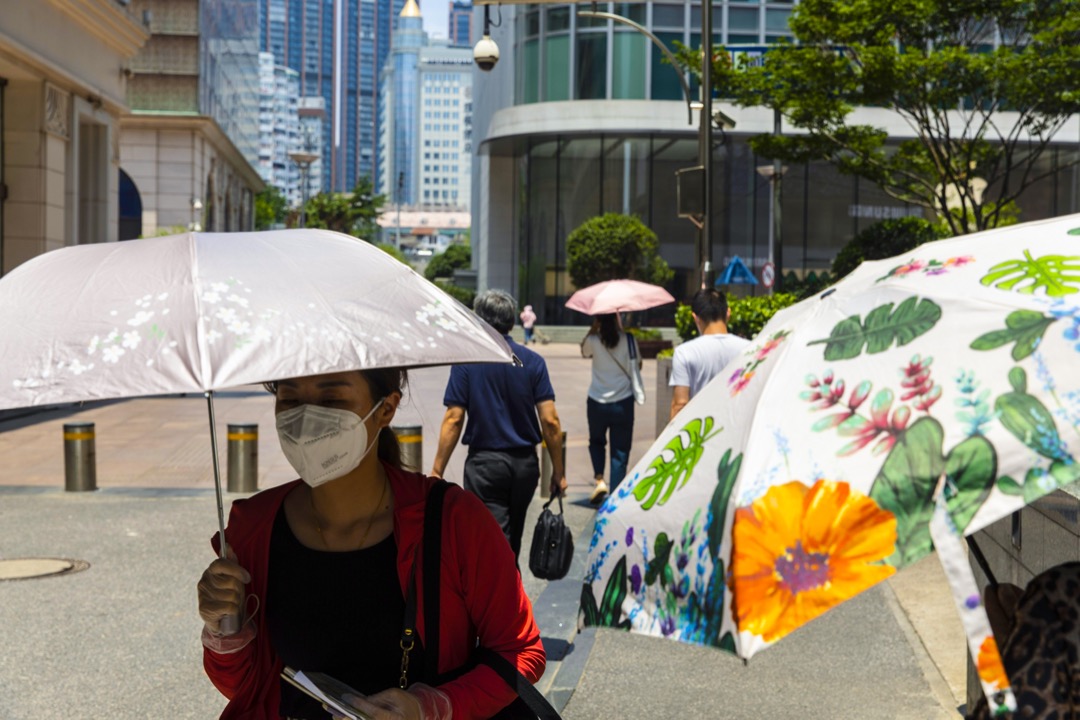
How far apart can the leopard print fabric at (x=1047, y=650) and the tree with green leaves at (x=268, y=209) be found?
9170 centimetres

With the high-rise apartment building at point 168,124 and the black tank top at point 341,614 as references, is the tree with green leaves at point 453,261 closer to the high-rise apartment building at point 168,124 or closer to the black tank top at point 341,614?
the high-rise apartment building at point 168,124

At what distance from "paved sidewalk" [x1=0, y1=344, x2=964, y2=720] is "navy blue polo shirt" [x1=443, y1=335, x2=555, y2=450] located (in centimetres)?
48

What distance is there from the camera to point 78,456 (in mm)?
12523

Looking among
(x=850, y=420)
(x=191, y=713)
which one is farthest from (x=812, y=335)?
(x=191, y=713)

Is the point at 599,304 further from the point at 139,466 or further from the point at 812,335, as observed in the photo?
the point at 812,335

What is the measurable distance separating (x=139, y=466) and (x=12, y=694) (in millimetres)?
8838

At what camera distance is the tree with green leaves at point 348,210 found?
85.6 m

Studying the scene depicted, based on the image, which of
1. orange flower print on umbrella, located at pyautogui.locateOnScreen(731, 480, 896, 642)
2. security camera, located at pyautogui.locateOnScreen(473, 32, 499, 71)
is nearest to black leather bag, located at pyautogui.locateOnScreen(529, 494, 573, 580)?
orange flower print on umbrella, located at pyautogui.locateOnScreen(731, 480, 896, 642)

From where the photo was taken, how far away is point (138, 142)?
52.8 m

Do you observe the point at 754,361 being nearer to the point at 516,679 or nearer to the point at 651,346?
the point at 516,679

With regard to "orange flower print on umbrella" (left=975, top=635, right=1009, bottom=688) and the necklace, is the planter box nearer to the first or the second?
the necklace

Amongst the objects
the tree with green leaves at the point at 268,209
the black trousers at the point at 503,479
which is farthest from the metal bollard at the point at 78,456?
the tree with green leaves at the point at 268,209

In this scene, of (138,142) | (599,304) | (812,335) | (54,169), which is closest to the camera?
(812,335)

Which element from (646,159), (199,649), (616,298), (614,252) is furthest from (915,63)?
(646,159)
